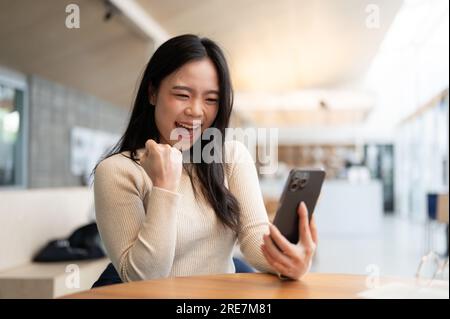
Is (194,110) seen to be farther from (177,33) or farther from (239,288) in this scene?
(177,33)

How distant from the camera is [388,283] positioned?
3.35 feet

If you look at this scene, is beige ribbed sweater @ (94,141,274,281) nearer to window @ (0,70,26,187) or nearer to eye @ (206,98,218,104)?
eye @ (206,98,218,104)

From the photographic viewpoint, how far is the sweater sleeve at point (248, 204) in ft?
4.18

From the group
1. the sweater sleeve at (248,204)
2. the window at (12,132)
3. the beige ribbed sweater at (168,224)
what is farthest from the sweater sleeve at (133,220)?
the window at (12,132)

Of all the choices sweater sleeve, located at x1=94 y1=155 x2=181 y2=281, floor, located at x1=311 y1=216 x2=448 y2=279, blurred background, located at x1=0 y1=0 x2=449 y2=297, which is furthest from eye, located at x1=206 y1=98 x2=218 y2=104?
floor, located at x1=311 y1=216 x2=448 y2=279

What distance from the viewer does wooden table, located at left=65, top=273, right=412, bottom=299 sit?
35.2 inches

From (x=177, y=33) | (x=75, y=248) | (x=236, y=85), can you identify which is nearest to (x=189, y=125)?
(x=75, y=248)

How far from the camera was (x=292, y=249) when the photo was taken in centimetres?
100

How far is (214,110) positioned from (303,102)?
9.32 m

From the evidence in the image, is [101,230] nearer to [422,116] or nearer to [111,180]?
[111,180]

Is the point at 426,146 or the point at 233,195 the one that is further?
the point at 426,146

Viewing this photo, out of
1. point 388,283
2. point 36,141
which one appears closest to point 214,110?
point 388,283

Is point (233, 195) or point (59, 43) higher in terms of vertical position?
point (59, 43)

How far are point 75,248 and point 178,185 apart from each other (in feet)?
8.74
